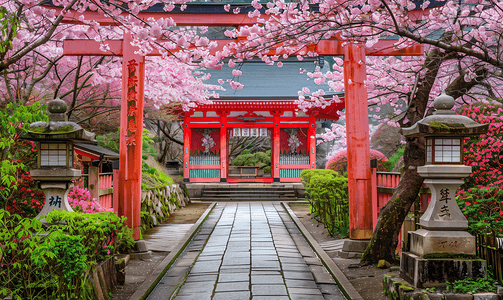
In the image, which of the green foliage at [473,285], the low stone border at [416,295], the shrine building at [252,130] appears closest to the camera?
the low stone border at [416,295]

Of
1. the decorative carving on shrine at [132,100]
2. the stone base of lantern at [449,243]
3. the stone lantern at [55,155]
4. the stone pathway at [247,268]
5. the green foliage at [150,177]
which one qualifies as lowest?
the stone pathway at [247,268]

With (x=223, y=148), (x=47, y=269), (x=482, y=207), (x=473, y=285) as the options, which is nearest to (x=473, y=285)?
(x=473, y=285)

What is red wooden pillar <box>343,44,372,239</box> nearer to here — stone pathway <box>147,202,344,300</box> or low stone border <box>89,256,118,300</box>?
stone pathway <box>147,202,344,300</box>

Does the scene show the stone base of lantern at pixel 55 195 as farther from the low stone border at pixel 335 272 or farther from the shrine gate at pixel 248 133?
the shrine gate at pixel 248 133

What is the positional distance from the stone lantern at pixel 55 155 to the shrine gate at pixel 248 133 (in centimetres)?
1471

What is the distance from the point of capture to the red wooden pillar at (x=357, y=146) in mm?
7473

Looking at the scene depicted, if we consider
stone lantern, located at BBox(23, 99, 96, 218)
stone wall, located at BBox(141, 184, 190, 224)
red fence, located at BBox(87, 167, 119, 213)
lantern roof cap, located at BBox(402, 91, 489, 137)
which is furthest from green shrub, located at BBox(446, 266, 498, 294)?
stone wall, located at BBox(141, 184, 190, 224)

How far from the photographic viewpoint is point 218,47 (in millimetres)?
7688

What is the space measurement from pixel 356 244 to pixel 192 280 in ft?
10.1

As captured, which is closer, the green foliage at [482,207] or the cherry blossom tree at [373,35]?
the green foliage at [482,207]

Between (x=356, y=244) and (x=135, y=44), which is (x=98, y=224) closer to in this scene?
(x=135, y=44)

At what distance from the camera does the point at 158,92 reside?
13148 mm

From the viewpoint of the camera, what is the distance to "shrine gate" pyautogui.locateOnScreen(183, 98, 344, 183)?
66.5 feet

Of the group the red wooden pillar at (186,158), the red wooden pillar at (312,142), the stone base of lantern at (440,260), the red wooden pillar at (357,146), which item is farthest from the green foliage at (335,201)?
the red wooden pillar at (186,158)
